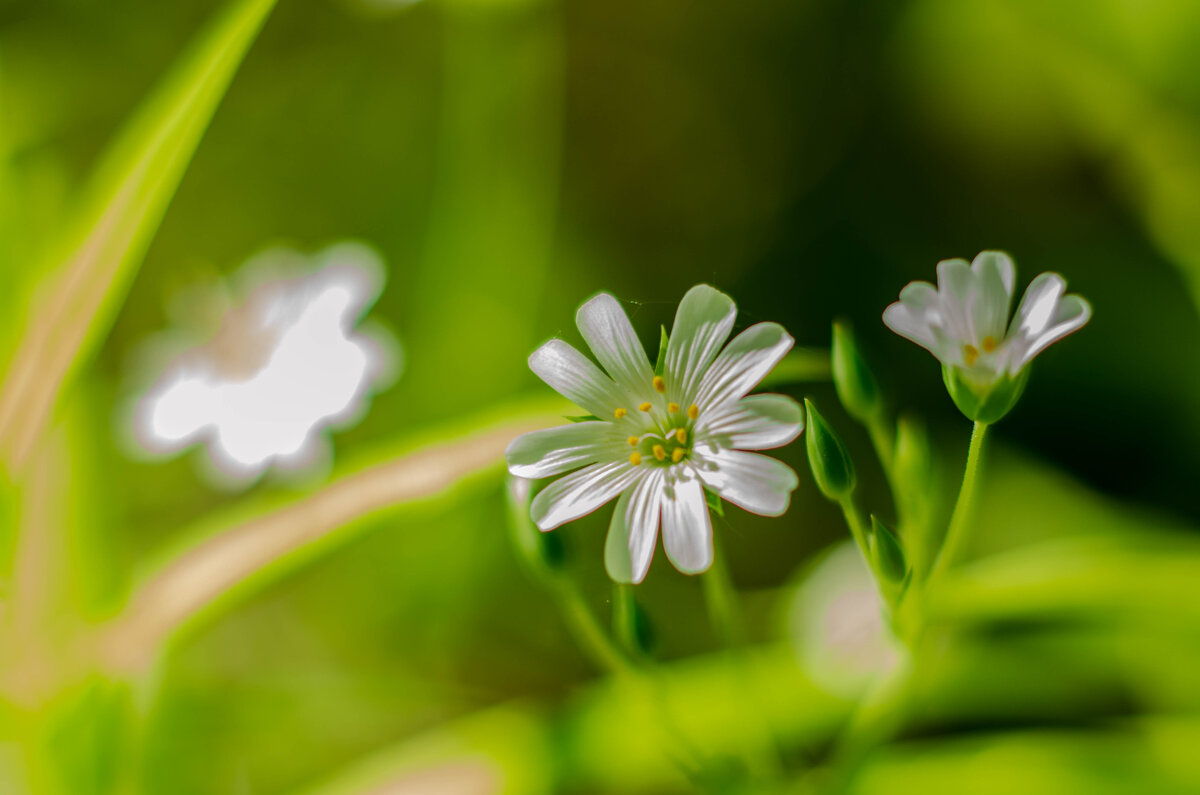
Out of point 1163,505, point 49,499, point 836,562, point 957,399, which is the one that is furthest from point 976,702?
point 49,499

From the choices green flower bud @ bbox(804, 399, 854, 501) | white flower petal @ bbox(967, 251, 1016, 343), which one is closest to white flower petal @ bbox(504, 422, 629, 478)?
green flower bud @ bbox(804, 399, 854, 501)

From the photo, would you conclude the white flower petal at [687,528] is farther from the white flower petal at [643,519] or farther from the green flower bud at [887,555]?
the green flower bud at [887,555]

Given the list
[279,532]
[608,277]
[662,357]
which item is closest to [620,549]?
[662,357]

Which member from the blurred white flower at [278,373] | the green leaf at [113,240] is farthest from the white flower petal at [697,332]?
the blurred white flower at [278,373]

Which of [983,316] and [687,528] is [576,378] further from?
[983,316]

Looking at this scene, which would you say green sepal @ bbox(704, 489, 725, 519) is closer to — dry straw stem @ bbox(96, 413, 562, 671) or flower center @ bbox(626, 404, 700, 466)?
flower center @ bbox(626, 404, 700, 466)
